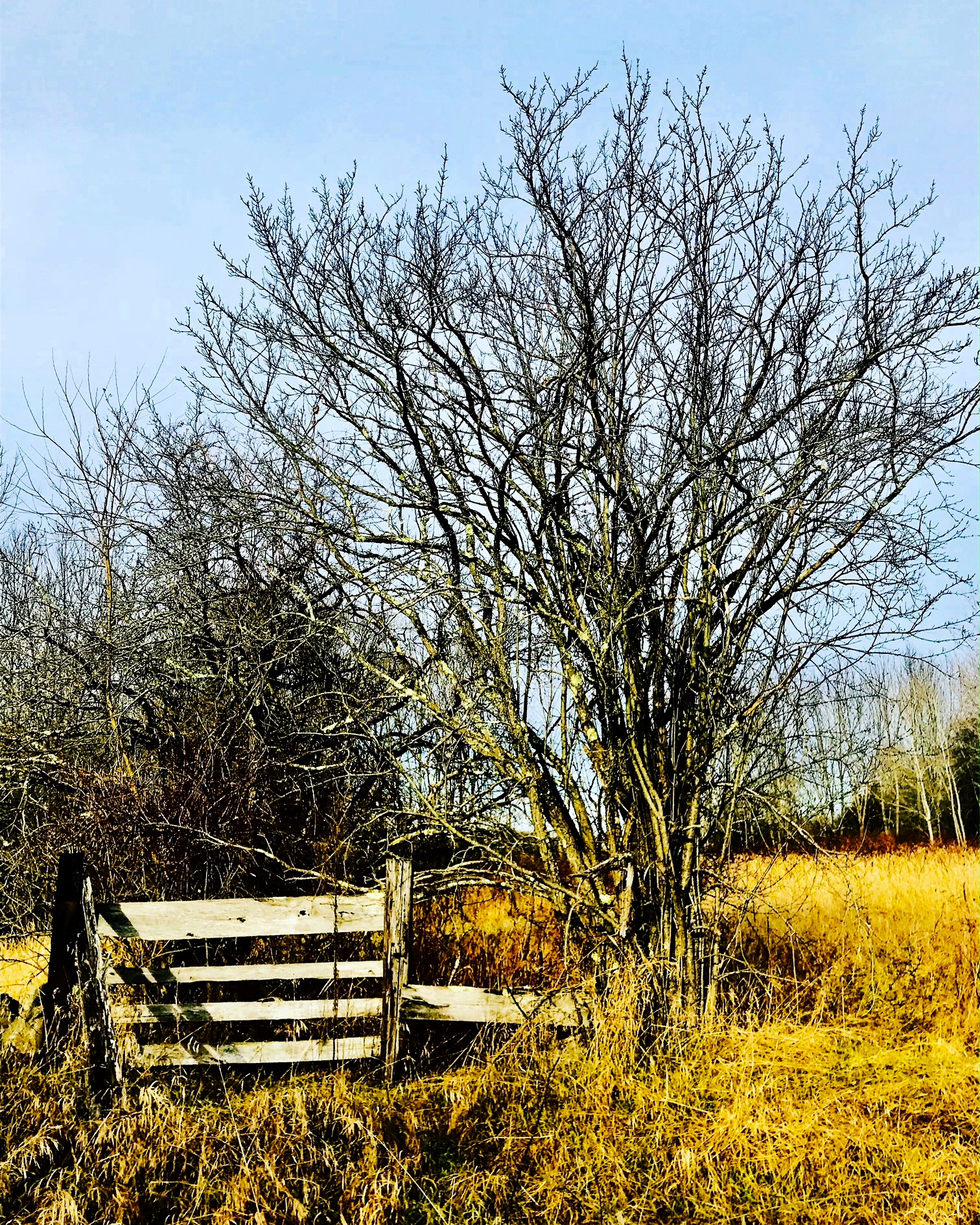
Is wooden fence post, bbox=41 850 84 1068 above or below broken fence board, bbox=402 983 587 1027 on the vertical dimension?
above

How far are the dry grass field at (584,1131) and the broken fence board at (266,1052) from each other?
0.13 m

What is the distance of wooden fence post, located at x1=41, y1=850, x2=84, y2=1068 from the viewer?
5.76 meters

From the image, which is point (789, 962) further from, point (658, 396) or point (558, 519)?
point (658, 396)

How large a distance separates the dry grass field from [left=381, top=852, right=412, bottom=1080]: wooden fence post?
0.34 meters

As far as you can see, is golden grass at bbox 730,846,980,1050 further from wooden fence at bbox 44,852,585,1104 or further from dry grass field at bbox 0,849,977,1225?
wooden fence at bbox 44,852,585,1104

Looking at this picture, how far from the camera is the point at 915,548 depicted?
22.3ft

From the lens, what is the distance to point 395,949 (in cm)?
627

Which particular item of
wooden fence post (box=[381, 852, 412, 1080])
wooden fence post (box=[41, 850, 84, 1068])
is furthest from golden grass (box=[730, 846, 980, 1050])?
wooden fence post (box=[41, 850, 84, 1068])

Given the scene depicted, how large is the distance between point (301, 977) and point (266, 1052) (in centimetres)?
49

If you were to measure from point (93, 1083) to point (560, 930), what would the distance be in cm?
328

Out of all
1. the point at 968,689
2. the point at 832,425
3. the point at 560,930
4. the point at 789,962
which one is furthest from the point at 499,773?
the point at 968,689

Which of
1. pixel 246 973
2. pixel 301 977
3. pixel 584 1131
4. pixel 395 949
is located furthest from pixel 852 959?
pixel 246 973

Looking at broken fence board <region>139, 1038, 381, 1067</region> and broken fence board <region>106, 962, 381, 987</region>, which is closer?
broken fence board <region>139, 1038, 381, 1067</region>

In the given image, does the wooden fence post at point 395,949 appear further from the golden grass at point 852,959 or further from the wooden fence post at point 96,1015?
the golden grass at point 852,959
